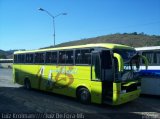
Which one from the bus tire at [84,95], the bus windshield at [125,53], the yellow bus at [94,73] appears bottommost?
the bus tire at [84,95]

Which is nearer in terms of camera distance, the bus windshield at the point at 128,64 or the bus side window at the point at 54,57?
the bus windshield at the point at 128,64

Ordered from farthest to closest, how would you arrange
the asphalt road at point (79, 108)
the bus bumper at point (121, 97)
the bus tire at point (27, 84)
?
the bus tire at point (27, 84) < the bus bumper at point (121, 97) < the asphalt road at point (79, 108)

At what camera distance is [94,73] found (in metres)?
12.0

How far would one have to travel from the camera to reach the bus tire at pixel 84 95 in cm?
1242

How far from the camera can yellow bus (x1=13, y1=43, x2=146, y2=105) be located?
11227mm

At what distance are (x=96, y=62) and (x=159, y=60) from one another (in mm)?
5331

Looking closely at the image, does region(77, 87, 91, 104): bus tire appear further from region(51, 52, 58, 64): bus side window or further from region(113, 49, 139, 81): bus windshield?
region(51, 52, 58, 64): bus side window

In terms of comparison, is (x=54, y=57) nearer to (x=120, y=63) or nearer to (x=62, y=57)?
(x=62, y=57)

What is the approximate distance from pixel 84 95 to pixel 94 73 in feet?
4.53

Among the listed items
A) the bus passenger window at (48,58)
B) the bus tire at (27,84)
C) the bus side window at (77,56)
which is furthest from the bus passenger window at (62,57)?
the bus tire at (27,84)

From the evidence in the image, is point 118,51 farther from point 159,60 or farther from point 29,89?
point 29,89

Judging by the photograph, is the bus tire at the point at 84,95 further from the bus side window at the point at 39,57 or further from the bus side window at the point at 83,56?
the bus side window at the point at 39,57

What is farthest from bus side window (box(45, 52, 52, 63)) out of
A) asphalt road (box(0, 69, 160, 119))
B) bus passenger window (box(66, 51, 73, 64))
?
asphalt road (box(0, 69, 160, 119))

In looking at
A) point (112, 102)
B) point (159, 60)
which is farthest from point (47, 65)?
point (159, 60)
